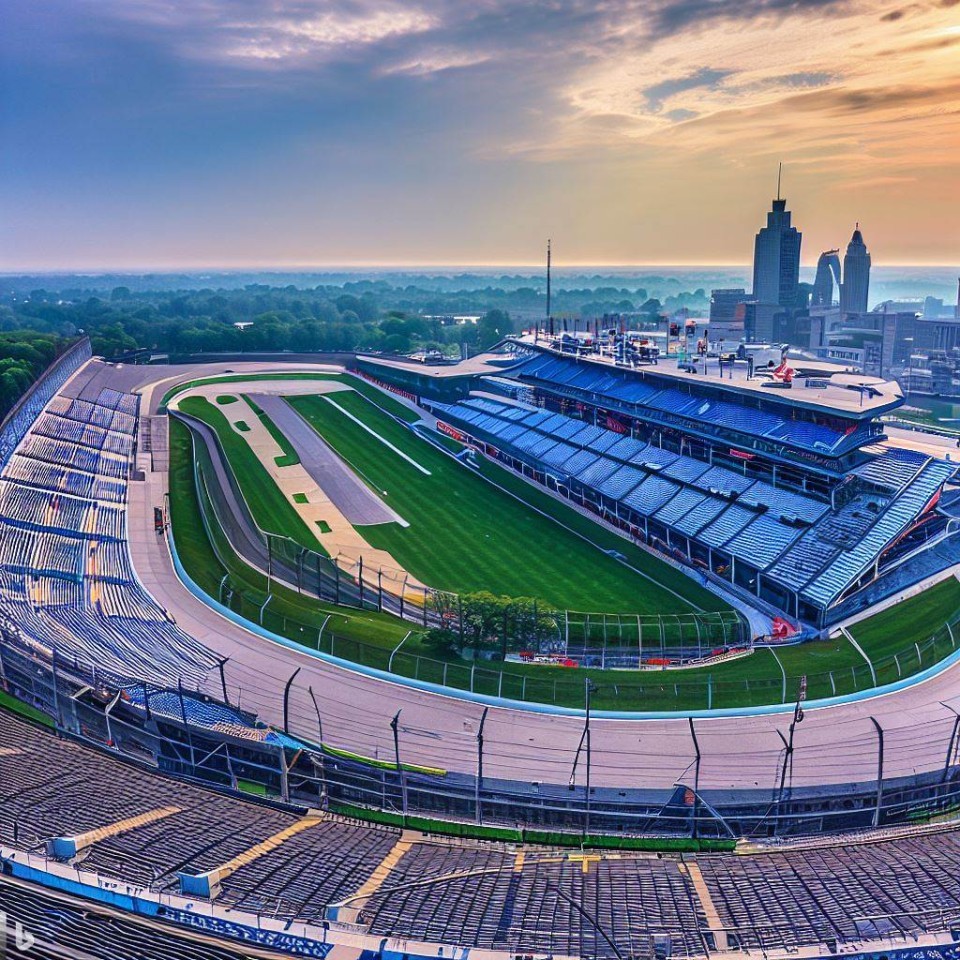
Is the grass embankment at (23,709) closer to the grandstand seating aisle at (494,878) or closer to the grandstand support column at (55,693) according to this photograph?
the grandstand support column at (55,693)

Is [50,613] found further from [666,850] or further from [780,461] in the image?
[780,461]


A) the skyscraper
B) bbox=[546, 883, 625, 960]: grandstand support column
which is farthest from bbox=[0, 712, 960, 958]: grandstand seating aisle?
the skyscraper

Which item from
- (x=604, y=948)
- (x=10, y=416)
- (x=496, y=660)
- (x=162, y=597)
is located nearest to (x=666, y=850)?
(x=604, y=948)

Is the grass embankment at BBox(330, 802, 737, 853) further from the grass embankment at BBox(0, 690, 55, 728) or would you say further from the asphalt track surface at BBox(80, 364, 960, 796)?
the grass embankment at BBox(0, 690, 55, 728)

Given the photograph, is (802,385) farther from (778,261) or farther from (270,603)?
(778,261)

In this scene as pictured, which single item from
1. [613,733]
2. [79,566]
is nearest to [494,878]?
[613,733]

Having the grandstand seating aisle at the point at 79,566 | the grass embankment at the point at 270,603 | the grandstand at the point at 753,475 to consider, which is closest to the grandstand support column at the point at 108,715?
the grandstand seating aisle at the point at 79,566
